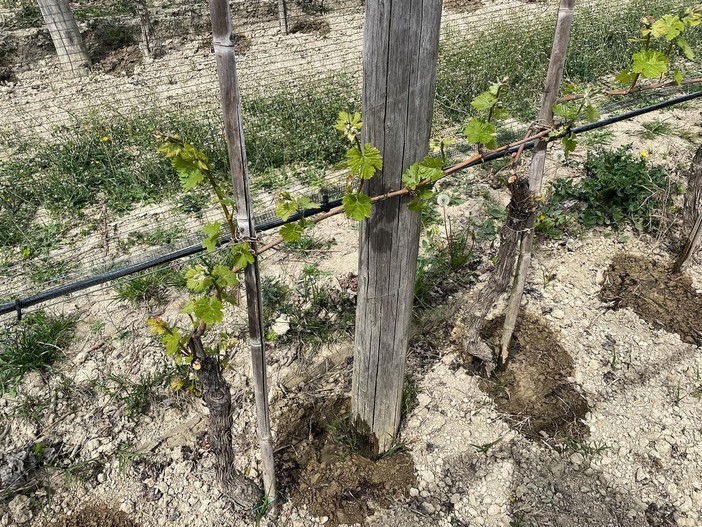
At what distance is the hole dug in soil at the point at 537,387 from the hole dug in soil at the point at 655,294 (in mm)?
592

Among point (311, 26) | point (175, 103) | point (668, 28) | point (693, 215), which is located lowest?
point (175, 103)

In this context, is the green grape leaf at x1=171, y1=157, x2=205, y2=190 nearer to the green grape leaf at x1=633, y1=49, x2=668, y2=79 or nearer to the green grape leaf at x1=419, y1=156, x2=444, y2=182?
the green grape leaf at x1=419, y1=156, x2=444, y2=182

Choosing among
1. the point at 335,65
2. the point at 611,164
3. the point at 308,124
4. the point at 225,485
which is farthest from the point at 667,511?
the point at 335,65

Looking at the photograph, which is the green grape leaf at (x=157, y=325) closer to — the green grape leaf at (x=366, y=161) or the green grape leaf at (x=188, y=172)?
the green grape leaf at (x=188, y=172)

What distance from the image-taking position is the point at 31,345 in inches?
105

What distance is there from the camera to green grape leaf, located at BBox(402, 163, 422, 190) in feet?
5.18

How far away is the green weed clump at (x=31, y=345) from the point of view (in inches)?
103

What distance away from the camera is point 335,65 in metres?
6.39

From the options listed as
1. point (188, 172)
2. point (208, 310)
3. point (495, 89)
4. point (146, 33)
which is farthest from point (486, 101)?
point (146, 33)

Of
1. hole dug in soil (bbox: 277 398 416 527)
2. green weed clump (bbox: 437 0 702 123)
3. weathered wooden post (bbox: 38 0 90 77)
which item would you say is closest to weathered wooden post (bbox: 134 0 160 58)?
weathered wooden post (bbox: 38 0 90 77)

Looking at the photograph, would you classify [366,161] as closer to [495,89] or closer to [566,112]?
[495,89]

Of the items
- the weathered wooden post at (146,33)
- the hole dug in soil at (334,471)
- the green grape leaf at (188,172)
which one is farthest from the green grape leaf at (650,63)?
the weathered wooden post at (146,33)

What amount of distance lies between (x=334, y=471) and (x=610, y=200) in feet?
8.83

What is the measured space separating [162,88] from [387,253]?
5.46m
